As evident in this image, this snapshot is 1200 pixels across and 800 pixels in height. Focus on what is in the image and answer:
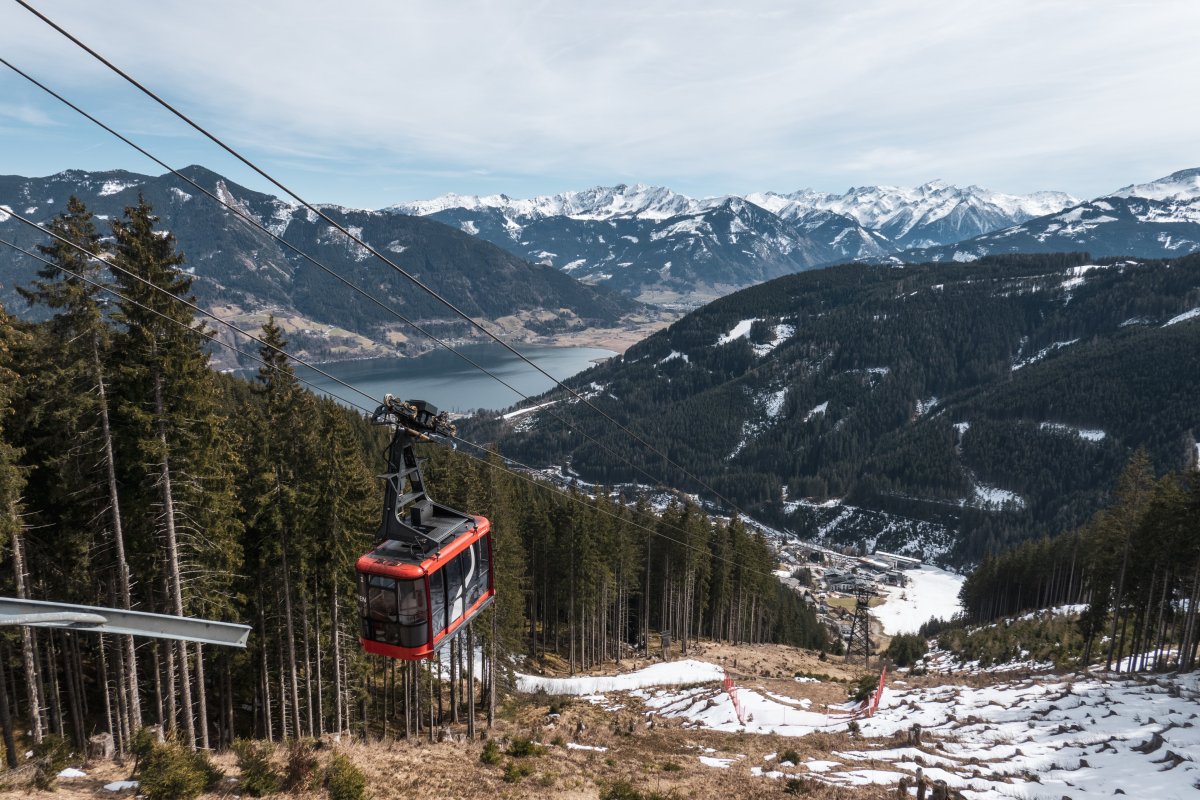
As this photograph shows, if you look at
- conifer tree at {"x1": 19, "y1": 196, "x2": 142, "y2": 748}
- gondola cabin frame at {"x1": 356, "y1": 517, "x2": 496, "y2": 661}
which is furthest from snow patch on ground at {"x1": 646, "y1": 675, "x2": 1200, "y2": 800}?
conifer tree at {"x1": 19, "y1": 196, "x2": 142, "y2": 748}

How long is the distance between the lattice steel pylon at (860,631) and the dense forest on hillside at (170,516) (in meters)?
45.1

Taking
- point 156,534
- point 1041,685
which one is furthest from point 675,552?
point 156,534

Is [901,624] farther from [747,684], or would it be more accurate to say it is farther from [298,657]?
[298,657]

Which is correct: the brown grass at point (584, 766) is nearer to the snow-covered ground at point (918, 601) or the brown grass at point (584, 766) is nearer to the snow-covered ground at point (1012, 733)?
the snow-covered ground at point (1012, 733)

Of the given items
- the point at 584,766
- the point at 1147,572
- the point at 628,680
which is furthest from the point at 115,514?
the point at 1147,572

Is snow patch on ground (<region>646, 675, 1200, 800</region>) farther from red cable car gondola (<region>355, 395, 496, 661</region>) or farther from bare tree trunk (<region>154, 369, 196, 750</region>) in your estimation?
bare tree trunk (<region>154, 369, 196, 750</region>)

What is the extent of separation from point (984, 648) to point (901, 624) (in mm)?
79328

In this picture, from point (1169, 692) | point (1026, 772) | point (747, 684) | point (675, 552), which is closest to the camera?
point (1026, 772)

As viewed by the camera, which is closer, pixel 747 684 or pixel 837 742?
pixel 837 742

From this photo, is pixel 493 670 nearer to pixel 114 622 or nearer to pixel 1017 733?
pixel 1017 733

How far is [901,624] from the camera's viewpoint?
123812 mm

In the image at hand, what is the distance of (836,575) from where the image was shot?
14925 cm

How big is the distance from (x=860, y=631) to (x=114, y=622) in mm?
116327

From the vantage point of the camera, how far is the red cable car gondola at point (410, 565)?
14.1 metres
